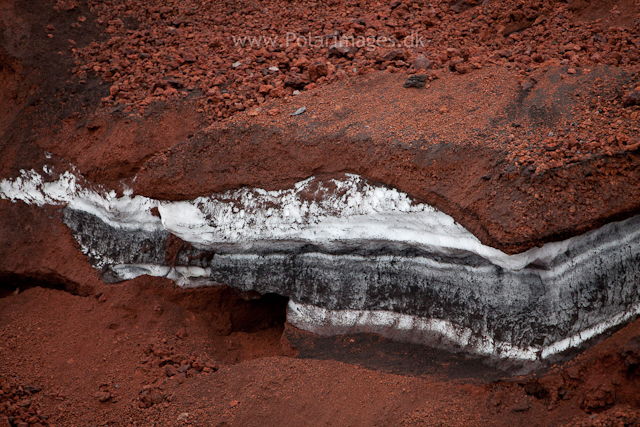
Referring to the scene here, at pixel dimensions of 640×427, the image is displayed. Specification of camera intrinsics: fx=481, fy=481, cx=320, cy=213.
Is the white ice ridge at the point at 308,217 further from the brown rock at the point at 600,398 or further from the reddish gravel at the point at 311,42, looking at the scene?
the reddish gravel at the point at 311,42

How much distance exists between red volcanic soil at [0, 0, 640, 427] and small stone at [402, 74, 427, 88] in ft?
0.10

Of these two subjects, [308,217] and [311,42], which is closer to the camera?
[308,217]

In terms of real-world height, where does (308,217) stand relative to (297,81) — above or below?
below

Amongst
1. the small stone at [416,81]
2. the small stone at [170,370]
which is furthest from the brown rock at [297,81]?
the small stone at [170,370]

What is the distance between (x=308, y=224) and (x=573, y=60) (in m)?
2.07

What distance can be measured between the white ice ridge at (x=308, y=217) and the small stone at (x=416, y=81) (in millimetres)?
868

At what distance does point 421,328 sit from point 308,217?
1.02 m

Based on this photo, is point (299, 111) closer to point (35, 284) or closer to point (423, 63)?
point (423, 63)

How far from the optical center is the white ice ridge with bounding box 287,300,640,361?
8.75ft

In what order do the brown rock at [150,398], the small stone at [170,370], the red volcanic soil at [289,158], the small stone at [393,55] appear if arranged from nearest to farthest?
the red volcanic soil at [289,158], the brown rock at [150,398], the small stone at [170,370], the small stone at [393,55]

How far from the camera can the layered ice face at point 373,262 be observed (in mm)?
2645

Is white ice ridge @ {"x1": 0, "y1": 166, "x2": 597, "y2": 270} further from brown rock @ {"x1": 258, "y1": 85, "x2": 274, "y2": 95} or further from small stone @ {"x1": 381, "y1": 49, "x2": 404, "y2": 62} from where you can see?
small stone @ {"x1": 381, "y1": 49, "x2": 404, "y2": 62}

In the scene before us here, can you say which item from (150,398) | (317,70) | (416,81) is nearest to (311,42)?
(317,70)

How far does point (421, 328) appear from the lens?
9.89ft
